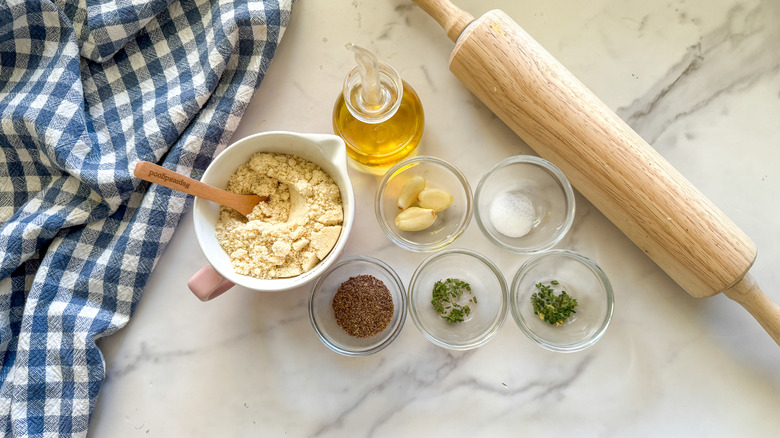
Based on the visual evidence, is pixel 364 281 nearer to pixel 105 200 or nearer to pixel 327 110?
pixel 327 110

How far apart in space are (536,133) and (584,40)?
11.0 inches

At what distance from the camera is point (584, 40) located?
3.97 ft

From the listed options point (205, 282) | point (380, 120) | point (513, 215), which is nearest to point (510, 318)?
point (513, 215)

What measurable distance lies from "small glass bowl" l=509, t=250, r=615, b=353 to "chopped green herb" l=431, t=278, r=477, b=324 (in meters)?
0.10

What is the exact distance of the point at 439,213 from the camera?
119 cm

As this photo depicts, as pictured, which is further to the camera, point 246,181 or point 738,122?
point 738,122

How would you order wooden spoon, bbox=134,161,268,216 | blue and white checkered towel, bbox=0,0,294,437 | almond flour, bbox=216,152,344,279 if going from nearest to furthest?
wooden spoon, bbox=134,161,268,216, almond flour, bbox=216,152,344,279, blue and white checkered towel, bbox=0,0,294,437

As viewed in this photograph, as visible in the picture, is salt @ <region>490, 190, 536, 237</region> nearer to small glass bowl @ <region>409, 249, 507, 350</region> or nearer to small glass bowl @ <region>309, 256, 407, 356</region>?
small glass bowl @ <region>409, 249, 507, 350</region>

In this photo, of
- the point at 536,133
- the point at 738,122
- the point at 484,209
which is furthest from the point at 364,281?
→ the point at 738,122

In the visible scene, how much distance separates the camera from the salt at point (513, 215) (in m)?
1.16

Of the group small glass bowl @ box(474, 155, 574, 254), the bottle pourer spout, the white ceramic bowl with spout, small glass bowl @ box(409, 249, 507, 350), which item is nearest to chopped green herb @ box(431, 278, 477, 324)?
small glass bowl @ box(409, 249, 507, 350)

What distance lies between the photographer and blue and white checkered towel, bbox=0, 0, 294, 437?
1.16 m

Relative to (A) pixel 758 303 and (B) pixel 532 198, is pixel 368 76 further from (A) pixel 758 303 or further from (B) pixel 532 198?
(A) pixel 758 303

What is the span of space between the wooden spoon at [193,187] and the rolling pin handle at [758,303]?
3.12 ft
